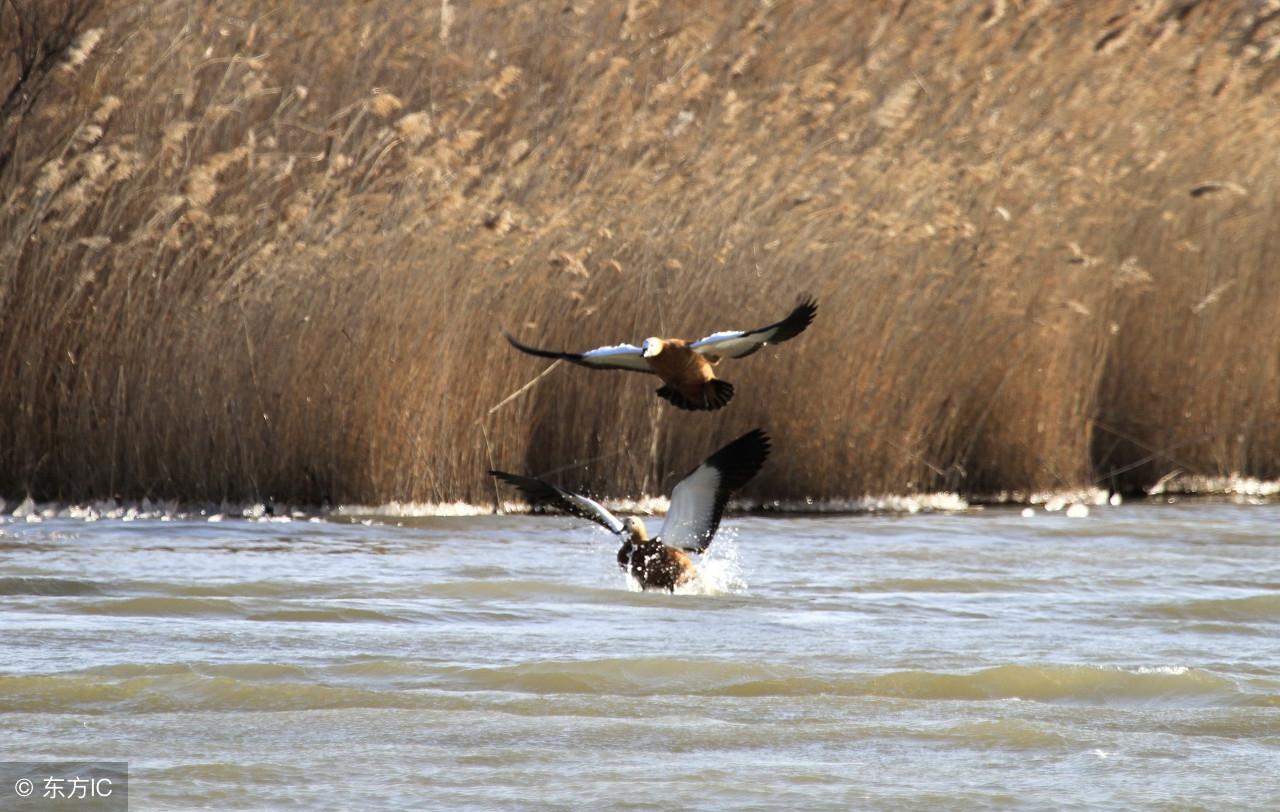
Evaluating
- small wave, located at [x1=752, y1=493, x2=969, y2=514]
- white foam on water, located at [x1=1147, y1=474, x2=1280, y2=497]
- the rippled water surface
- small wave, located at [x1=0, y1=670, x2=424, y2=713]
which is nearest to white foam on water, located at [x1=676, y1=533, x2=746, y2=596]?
the rippled water surface

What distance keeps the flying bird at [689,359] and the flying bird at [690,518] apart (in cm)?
123

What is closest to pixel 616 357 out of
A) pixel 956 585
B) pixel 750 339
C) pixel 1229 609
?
pixel 750 339

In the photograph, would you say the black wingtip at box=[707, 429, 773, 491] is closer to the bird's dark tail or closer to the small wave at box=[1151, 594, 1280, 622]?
the bird's dark tail

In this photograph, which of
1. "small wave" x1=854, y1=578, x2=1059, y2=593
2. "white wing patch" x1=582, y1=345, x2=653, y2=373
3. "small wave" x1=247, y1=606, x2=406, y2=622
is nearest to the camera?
"white wing patch" x1=582, y1=345, x2=653, y2=373

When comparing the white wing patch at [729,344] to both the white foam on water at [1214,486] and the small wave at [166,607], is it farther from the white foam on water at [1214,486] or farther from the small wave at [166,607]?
the white foam on water at [1214,486]

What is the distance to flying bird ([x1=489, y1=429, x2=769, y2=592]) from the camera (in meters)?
8.74

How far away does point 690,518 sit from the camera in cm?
884

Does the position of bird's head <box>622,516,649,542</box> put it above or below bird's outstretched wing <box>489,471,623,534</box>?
below

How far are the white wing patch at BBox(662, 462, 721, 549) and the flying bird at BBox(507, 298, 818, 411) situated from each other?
1264mm

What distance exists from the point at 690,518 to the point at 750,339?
1.61 m

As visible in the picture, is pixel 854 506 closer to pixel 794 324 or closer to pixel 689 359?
pixel 794 324

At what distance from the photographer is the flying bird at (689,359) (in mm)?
7227

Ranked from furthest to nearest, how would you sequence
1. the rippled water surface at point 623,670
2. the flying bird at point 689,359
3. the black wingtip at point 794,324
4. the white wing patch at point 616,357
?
1. the black wingtip at point 794,324
2. the white wing patch at point 616,357
3. the flying bird at point 689,359
4. the rippled water surface at point 623,670

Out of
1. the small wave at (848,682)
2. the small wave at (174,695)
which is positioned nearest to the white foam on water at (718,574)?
the small wave at (848,682)
